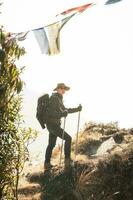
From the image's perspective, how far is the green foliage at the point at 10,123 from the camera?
1098cm

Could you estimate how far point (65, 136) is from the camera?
14.4 metres

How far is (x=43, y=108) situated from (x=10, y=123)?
10.3ft

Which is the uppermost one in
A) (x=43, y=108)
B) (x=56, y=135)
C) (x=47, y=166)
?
(x=43, y=108)

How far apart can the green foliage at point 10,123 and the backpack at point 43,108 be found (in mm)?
2560

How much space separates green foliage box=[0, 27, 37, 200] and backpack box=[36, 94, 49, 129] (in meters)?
2.56

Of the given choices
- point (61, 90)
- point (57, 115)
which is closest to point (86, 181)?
point (57, 115)

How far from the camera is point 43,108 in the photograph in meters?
14.2

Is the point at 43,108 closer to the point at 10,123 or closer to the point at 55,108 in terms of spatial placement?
the point at 55,108

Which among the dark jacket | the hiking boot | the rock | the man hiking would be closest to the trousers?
the man hiking

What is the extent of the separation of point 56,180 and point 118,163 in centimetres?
210

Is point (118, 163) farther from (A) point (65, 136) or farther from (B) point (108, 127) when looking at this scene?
(B) point (108, 127)

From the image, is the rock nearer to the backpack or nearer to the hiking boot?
the hiking boot

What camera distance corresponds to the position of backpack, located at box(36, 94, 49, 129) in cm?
1395

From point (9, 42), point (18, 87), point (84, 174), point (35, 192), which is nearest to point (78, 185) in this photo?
point (84, 174)
